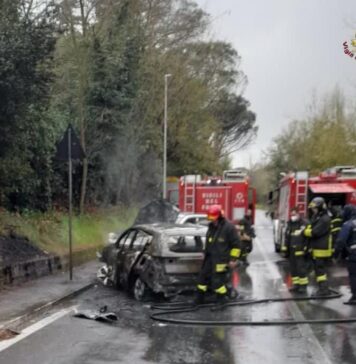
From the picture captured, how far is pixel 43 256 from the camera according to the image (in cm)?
1484

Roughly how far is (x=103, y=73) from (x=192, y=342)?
762 inches

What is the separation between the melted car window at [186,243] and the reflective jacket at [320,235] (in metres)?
1.95

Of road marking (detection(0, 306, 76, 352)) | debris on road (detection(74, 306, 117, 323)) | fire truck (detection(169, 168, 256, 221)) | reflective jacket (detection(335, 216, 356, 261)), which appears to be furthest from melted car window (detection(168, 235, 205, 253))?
fire truck (detection(169, 168, 256, 221))

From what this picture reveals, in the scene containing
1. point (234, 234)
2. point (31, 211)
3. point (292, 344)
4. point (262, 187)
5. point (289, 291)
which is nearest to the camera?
point (292, 344)

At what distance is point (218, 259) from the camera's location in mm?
10336

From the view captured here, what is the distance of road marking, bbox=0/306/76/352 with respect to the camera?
7.86m

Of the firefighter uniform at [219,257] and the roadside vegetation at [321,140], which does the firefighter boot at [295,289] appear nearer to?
the firefighter uniform at [219,257]

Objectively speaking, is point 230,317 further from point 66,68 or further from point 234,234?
point 66,68

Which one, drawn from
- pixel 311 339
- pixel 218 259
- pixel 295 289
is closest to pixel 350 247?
pixel 295 289

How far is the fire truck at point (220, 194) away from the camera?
22.3 meters

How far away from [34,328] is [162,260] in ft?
8.77

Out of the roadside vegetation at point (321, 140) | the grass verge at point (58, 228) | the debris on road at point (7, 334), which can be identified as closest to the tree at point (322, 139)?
the roadside vegetation at point (321, 140)

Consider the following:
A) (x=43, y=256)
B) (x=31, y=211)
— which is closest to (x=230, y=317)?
(x=43, y=256)

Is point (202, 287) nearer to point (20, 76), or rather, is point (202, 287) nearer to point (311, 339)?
point (311, 339)
